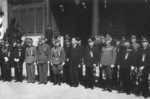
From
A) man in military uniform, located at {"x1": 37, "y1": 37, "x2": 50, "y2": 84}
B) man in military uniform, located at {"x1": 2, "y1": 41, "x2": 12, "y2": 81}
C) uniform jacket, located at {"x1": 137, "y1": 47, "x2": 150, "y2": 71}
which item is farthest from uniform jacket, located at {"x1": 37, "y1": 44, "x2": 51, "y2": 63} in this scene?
uniform jacket, located at {"x1": 137, "y1": 47, "x2": 150, "y2": 71}

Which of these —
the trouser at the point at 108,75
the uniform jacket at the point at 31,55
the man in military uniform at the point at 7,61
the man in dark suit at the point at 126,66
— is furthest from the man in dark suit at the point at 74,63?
the man in military uniform at the point at 7,61

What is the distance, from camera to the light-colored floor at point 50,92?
909 centimetres

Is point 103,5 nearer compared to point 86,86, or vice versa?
point 86,86

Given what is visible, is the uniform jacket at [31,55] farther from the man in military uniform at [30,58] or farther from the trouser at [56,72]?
the trouser at [56,72]

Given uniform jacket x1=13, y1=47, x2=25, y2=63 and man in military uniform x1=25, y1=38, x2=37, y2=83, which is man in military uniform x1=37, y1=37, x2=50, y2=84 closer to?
man in military uniform x1=25, y1=38, x2=37, y2=83

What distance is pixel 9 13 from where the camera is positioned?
19594 mm

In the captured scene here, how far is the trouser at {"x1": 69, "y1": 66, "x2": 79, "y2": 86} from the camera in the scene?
1071 cm

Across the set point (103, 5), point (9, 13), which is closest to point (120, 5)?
point (103, 5)

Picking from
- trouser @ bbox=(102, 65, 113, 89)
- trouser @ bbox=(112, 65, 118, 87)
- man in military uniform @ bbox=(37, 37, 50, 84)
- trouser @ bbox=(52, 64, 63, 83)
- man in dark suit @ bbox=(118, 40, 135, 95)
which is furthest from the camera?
man in military uniform @ bbox=(37, 37, 50, 84)

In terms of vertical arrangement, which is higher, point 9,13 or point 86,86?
point 9,13

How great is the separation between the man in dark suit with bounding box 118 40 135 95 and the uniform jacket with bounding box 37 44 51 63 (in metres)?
2.94

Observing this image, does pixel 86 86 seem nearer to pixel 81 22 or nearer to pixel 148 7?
pixel 148 7

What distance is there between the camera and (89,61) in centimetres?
1030

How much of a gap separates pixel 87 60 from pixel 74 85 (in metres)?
1.01
